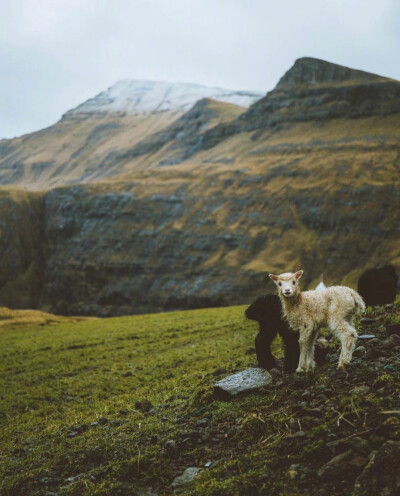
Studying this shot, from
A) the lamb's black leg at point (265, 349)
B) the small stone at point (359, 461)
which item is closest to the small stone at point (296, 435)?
the small stone at point (359, 461)

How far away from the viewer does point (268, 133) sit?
152 metres

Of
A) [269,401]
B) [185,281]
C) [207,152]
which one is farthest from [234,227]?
[269,401]

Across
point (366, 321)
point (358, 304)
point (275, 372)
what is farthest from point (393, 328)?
point (275, 372)

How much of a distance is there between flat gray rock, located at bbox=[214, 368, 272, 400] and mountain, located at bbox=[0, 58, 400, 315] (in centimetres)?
8279

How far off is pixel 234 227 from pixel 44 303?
5433cm

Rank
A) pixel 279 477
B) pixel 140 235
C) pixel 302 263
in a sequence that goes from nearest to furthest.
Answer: pixel 279 477 < pixel 302 263 < pixel 140 235

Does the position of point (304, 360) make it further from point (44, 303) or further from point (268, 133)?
point (268, 133)

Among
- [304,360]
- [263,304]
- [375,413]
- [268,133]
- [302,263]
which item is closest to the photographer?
[375,413]

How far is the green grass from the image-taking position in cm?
938

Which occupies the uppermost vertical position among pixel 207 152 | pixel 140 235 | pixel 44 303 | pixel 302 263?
pixel 207 152

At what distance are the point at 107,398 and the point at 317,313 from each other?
976 cm

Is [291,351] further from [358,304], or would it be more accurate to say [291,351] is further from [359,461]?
[359,461]

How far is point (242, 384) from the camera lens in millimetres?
11141

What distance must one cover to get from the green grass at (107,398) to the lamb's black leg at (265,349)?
1682mm
